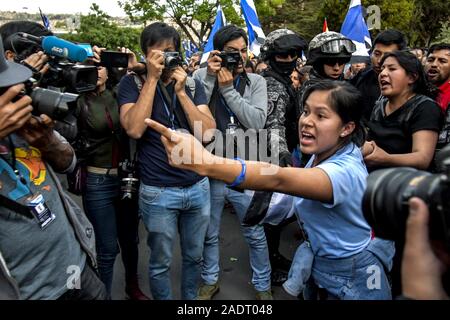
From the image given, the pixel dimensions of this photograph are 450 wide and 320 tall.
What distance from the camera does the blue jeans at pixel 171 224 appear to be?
2.42 m

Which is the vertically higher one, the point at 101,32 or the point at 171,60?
the point at 171,60

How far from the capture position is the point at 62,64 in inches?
76.2

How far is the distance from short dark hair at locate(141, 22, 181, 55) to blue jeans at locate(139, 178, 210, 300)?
86 centimetres

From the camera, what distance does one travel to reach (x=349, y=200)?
166 centimetres

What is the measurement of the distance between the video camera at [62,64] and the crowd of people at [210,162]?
0.08ft

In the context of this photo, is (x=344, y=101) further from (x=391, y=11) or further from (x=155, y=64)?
(x=391, y=11)

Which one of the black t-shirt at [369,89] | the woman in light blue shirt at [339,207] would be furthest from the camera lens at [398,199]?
the black t-shirt at [369,89]

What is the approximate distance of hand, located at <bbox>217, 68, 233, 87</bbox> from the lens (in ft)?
8.93

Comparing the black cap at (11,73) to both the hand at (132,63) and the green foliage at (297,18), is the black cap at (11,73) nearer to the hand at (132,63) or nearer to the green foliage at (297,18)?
the hand at (132,63)

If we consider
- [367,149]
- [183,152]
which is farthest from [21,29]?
[367,149]

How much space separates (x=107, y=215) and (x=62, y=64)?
106 centimetres

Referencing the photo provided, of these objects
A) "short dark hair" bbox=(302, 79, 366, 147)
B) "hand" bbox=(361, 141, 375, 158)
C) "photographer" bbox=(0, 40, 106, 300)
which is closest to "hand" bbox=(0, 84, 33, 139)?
"photographer" bbox=(0, 40, 106, 300)

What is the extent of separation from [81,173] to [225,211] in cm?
256

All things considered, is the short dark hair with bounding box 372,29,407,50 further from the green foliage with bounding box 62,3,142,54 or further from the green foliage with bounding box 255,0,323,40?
the green foliage with bounding box 255,0,323,40
